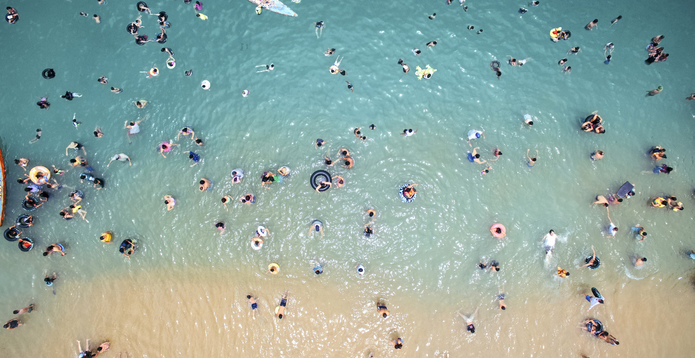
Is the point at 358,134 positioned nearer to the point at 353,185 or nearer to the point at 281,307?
the point at 353,185

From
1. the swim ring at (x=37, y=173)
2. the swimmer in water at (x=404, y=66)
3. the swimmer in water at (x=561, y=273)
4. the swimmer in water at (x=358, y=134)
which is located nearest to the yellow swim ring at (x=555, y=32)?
the swimmer in water at (x=404, y=66)

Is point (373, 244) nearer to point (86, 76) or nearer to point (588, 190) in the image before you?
point (588, 190)

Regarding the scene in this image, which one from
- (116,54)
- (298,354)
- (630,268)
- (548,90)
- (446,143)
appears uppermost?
(116,54)

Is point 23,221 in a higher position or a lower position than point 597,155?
higher

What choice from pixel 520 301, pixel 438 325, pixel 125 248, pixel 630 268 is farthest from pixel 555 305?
pixel 125 248

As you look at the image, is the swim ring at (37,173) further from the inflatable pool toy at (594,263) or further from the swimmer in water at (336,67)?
the inflatable pool toy at (594,263)

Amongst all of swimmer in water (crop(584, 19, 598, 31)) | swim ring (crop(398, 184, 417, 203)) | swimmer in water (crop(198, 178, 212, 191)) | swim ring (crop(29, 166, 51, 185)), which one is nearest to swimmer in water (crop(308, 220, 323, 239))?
swim ring (crop(398, 184, 417, 203))

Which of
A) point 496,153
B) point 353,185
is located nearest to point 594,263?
point 496,153
